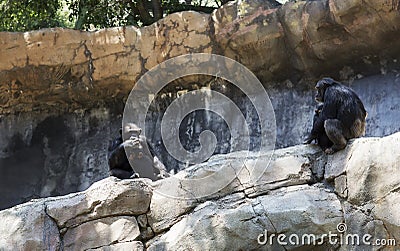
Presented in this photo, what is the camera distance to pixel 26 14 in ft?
44.1

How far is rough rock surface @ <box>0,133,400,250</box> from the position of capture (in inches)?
211

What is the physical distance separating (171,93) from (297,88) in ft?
7.77

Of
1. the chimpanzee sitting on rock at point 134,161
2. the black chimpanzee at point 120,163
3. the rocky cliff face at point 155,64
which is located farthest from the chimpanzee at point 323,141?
the rocky cliff face at point 155,64

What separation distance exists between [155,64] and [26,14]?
166 inches

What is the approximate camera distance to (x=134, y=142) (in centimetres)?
830

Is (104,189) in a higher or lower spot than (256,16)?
lower

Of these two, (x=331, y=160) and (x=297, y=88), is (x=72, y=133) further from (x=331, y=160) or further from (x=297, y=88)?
(x=331, y=160)

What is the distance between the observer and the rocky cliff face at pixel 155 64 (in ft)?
32.0

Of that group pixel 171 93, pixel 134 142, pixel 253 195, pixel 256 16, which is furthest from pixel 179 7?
pixel 253 195

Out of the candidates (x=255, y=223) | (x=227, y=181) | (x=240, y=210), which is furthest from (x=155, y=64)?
(x=255, y=223)

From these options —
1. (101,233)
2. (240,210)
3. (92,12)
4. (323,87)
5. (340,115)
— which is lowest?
(101,233)

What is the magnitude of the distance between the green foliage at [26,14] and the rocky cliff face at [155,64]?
2351 millimetres

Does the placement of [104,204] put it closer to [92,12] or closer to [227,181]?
[227,181]

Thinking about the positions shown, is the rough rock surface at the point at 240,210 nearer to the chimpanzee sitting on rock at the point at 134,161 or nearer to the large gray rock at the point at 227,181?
the large gray rock at the point at 227,181
